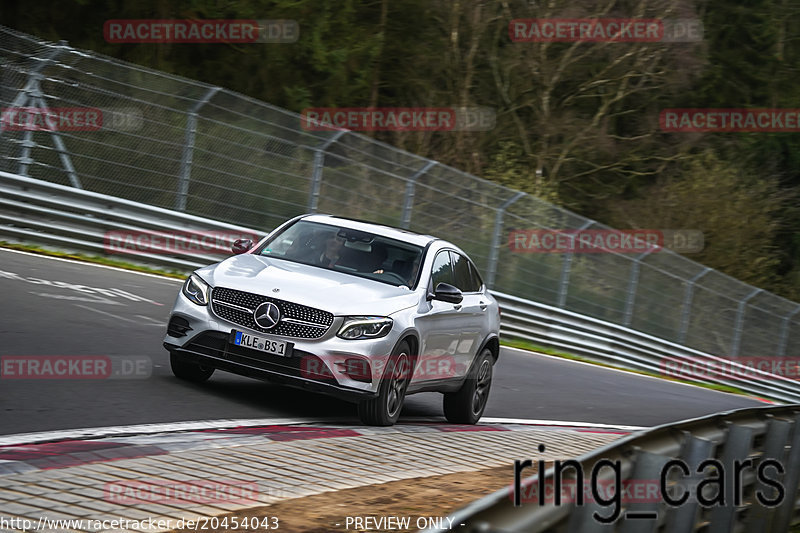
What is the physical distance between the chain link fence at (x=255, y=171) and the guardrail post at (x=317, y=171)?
0.02 meters

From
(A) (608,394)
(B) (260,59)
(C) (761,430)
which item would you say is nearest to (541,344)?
(A) (608,394)

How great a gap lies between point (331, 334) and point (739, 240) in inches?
1174

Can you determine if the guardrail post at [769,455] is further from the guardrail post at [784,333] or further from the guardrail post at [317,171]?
the guardrail post at [784,333]

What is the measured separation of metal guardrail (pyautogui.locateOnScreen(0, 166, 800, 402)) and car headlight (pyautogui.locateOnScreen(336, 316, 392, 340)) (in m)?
9.07

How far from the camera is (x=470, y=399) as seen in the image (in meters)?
11.4

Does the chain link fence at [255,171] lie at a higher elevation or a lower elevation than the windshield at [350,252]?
higher

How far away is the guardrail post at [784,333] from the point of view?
3222 centimetres

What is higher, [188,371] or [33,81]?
[33,81]
